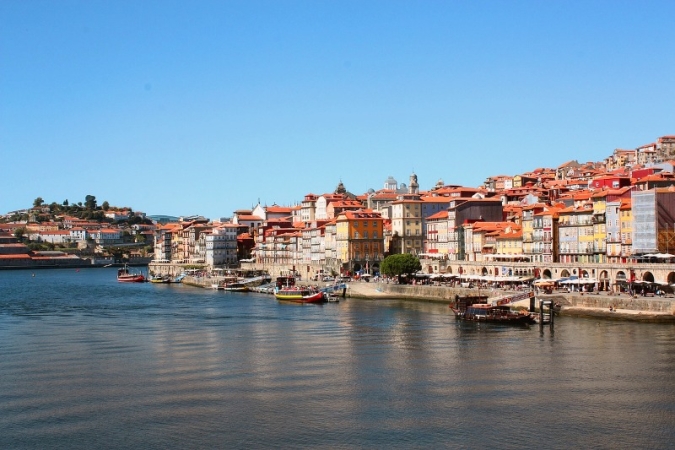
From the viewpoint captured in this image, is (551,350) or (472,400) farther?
(551,350)

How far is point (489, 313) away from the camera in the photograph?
163ft

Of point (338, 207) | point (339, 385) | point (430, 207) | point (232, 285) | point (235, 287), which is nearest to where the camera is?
point (339, 385)

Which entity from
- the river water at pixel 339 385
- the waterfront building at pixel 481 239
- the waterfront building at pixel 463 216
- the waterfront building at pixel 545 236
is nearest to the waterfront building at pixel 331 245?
the waterfront building at pixel 463 216

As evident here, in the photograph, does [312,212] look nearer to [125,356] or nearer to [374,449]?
[125,356]

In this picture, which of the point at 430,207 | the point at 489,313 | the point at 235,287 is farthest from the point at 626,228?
the point at 235,287

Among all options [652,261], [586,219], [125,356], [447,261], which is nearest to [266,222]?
[447,261]

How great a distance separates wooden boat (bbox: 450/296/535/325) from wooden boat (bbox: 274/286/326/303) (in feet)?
58.7

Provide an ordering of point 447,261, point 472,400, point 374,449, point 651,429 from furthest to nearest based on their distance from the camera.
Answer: point 447,261 → point 472,400 → point 651,429 → point 374,449

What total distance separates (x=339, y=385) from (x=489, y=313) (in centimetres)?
2054

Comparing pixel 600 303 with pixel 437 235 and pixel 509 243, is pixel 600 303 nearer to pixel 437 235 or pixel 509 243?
pixel 509 243

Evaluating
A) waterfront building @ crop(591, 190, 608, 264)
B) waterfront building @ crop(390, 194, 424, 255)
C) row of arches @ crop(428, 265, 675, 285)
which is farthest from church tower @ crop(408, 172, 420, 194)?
waterfront building @ crop(591, 190, 608, 264)

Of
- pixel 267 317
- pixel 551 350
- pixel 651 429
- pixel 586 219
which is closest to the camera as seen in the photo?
pixel 651 429

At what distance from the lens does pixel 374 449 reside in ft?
76.9

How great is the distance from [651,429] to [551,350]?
12727 mm
